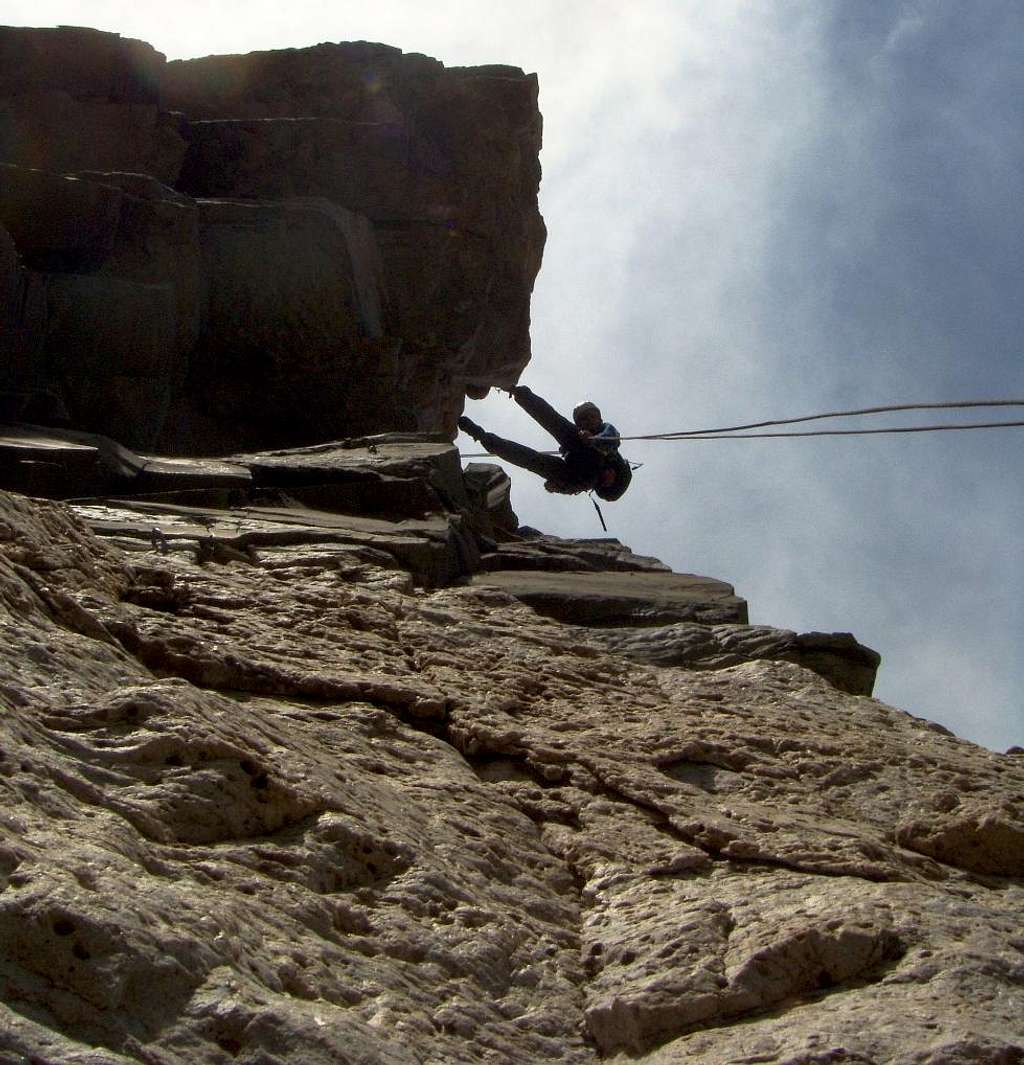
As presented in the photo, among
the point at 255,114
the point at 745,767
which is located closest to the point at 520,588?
the point at 745,767

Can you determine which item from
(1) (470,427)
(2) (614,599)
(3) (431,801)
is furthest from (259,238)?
(3) (431,801)

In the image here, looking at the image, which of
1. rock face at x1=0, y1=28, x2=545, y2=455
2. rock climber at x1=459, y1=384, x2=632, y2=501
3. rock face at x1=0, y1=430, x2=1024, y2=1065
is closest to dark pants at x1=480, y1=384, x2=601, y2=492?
rock climber at x1=459, y1=384, x2=632, y2=501

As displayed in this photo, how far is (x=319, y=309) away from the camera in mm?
12062

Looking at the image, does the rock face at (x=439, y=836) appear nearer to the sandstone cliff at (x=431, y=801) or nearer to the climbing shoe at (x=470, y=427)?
the sandstone cliff at (x=431, y=801)

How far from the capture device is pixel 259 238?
39.3ft

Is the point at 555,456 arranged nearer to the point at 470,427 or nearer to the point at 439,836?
the point at 470,427

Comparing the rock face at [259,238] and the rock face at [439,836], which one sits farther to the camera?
the rock face at [259,238]

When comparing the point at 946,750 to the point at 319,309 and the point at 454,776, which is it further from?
the point at 319,309

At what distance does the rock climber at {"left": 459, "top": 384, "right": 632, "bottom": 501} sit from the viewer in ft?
31.6

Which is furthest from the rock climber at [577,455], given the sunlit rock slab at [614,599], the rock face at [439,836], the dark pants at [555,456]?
the rock face at [439,836]

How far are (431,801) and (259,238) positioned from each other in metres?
8.96

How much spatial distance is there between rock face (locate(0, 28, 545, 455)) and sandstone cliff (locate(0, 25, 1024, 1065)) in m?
1.56

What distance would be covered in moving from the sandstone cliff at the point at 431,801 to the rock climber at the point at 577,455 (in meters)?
0.76

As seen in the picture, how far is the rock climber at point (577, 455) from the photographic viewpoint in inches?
379
